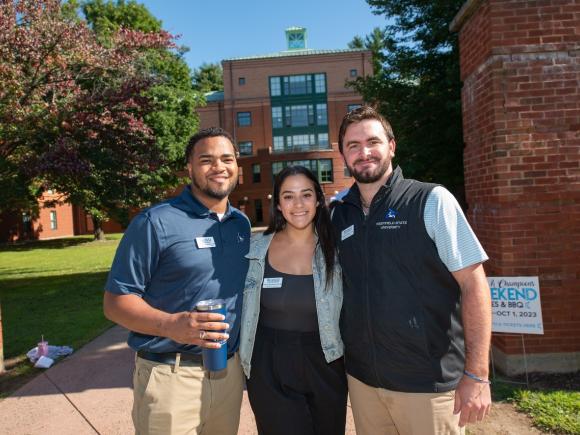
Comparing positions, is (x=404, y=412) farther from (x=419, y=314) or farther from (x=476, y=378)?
(x=419, y=314)

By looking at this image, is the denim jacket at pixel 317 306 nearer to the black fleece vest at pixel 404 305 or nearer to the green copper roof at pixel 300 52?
the black fleece vest at pixel 404 305

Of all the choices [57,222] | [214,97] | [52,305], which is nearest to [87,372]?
[52,305]

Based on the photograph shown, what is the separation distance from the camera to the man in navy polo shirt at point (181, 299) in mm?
2377

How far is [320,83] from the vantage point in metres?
46.3

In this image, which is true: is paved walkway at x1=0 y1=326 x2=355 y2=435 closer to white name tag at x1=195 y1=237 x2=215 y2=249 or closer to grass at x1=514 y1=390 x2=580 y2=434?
grass at x1=514 y1=390 x2=580 y2=434

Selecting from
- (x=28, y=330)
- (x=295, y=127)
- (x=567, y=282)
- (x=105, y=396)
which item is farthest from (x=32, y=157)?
(x=295, y=127)

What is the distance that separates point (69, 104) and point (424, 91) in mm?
8328

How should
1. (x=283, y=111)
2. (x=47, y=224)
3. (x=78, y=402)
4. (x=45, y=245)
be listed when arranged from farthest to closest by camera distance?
(x=283, y=111) < (x=47, y=224) < (x=45, y=245) < (x=78, y=402)

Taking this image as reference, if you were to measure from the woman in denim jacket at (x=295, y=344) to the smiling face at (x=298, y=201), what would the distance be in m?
0.22

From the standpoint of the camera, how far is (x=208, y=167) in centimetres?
284

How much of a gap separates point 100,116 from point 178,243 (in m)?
8.05

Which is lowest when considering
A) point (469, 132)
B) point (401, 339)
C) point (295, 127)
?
point (401, 339)

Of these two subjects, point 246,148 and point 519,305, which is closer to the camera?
point 519,305

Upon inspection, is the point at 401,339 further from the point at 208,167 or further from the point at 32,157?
the point at 32,157
